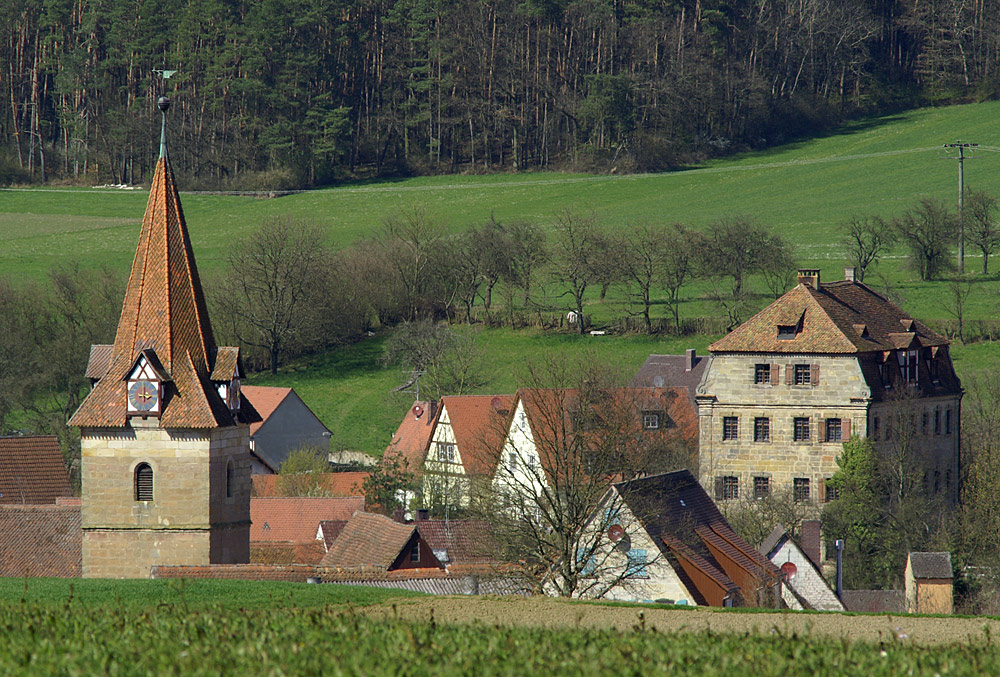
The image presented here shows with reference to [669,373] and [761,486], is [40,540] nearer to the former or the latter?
Result: [761,486]

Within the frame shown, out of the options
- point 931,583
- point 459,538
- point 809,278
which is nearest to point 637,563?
point 931,583

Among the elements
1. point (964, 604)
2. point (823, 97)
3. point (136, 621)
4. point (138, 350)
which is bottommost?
point (964, 604)

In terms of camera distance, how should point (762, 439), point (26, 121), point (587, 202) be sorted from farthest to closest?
point (26, 121) → point (587, 202) → point (762, 439)

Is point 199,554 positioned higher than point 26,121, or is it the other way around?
point 26,121

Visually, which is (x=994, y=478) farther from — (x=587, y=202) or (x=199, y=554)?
(x=587, y=202)

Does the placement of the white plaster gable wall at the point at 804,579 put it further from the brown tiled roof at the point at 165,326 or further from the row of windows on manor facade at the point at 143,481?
the row of windows on manor facade at the point at 143,481

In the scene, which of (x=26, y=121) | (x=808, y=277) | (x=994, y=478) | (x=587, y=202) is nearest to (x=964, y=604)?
(x=994, y=478)

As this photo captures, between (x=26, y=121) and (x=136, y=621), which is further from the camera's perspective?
(x=26, y=121)

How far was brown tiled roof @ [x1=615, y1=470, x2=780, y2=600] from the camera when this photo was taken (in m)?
41.1

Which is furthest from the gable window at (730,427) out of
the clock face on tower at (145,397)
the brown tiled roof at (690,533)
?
the clock face on tower at (145,397)

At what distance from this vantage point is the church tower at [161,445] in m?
39.4

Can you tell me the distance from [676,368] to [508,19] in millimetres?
72083

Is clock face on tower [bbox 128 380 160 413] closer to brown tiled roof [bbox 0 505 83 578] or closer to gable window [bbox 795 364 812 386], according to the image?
brown tiled roof [bbox 0 505 83 578]

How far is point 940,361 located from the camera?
65.9 meters
